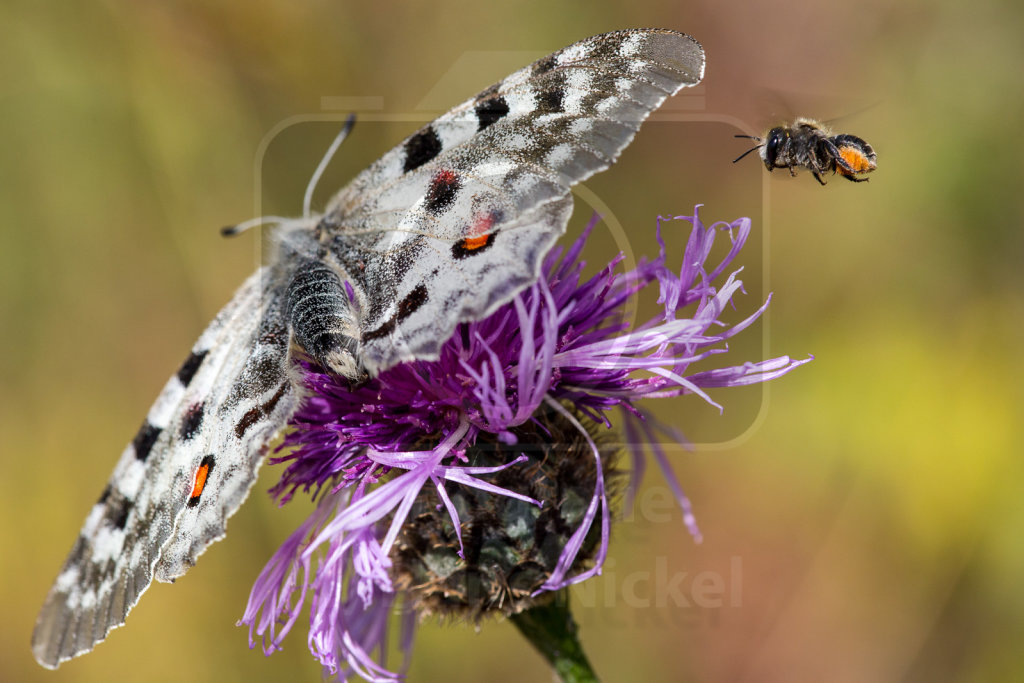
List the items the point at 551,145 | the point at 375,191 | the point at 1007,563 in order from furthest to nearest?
the point at 1007,563 < the point at 375,191 < the point at 551,145

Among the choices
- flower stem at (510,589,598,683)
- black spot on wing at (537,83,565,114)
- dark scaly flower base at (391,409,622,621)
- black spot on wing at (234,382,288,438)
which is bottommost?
flower stem at (510,589,598,683)

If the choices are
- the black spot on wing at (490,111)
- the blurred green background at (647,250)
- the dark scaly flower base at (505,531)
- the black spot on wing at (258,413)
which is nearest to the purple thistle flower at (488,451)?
the dark scaly flower base at (505,531)

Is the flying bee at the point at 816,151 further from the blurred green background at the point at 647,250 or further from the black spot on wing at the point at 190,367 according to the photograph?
the black spot on wing at the point at 190,367

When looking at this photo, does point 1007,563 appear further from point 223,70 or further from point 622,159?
point 223,70

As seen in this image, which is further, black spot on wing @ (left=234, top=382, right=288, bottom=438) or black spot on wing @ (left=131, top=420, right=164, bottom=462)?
black spot on wing @ (left=131, top=420, right=164, bottom=462)

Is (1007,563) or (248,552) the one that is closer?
(1007,563)

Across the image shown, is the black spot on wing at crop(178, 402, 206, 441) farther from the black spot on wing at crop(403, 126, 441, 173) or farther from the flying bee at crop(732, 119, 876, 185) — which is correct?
the flying bee at crop(732, 119, 876, 185)

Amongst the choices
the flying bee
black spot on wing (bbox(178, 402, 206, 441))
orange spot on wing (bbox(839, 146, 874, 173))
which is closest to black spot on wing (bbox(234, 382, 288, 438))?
black spot on wing (bbox(178, 402, 206, 441))

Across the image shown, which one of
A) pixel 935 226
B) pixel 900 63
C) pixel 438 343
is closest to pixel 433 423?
pixel 438 343
